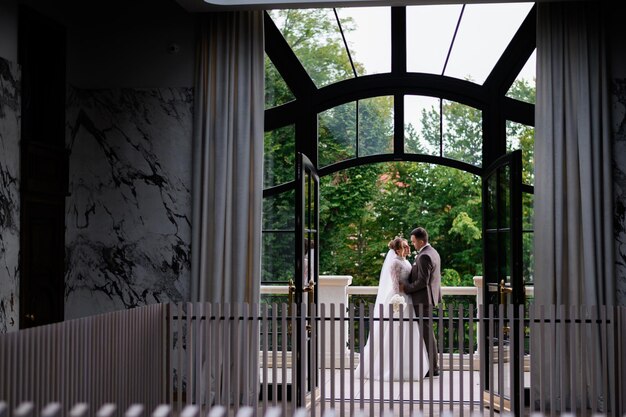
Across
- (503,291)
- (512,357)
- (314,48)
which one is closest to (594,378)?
(503,291)

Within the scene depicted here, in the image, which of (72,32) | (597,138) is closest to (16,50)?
(72,32)

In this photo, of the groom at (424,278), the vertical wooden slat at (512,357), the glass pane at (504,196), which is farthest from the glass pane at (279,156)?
the vertical wooden slat at (512,357)

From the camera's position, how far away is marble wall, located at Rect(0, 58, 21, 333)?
6676 millimetres

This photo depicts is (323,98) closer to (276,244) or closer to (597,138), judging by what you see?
(276,244)

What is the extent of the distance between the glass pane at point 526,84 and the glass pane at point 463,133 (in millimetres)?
412

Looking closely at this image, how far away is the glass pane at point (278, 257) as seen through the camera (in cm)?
836

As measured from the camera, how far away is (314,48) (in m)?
8.77

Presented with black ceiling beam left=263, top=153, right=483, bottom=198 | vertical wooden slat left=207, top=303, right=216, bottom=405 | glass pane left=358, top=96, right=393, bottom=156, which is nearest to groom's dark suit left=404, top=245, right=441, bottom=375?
black ceiling beam left=263, top=153, right=483, bottom=198

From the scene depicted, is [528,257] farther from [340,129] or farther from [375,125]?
[340,129]

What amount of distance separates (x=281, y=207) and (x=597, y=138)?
3076 millimetres

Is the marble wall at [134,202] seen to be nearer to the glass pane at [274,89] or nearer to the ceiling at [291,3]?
the glass pane at [274,89]

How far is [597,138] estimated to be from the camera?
7789 millimetres

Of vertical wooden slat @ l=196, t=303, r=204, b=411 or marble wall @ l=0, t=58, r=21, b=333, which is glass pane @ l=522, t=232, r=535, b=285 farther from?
marble wall @ l=0, t=58, r=21, b=333

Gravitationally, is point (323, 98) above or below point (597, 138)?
above
